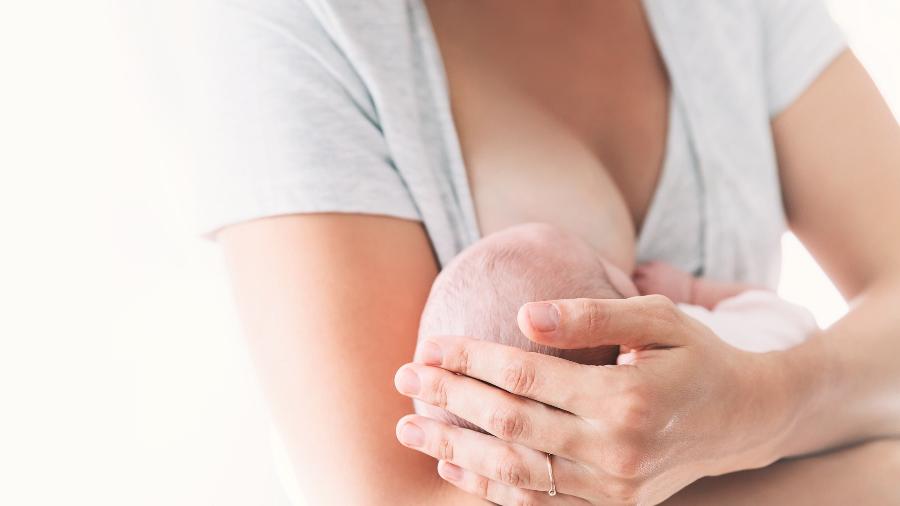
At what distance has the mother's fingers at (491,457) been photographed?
0.67m

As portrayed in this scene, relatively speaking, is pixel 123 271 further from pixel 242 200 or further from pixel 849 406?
pixel 849 406

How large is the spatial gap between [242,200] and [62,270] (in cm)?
40

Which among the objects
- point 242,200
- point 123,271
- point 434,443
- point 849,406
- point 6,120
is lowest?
point 849,406

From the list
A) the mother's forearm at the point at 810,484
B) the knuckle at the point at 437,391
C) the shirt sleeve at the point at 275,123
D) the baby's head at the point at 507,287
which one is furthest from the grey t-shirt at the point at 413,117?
the mother's forearm at the point at 810,484

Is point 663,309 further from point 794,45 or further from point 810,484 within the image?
point 794,45

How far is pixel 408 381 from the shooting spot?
67 centimetres

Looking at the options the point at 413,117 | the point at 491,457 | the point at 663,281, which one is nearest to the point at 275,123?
the point at 413,117

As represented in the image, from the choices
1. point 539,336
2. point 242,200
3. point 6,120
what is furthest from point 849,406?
point 6,120

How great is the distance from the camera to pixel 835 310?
1738 millimetres

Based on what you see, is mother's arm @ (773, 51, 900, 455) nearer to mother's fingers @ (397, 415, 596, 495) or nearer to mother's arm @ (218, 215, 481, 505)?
mother's fingers @ (397, 415, 596, 495)

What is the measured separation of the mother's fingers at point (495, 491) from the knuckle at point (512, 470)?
0.02 metres

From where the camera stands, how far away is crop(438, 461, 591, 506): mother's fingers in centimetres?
69

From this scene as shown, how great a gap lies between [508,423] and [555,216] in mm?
369

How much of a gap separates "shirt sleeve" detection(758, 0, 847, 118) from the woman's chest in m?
0.17
